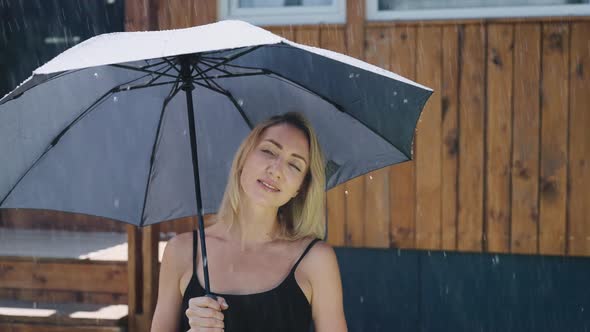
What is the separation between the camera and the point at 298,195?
115 inches

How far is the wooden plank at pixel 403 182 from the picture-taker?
4742 mm

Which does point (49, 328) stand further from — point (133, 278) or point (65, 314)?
point (133, 278)

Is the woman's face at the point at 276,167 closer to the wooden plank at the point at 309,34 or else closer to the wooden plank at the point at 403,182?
the wooden plank at the point at 403,182

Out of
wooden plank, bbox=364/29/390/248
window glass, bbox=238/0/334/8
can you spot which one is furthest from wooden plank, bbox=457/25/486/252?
window glass, bbox=238/0/334/8

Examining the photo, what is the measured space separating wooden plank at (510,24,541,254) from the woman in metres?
2.17

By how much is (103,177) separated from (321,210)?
0.84m

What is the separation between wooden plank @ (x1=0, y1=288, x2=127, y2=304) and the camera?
16.2 ft

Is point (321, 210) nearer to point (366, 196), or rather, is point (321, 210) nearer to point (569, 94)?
point (366, 196)

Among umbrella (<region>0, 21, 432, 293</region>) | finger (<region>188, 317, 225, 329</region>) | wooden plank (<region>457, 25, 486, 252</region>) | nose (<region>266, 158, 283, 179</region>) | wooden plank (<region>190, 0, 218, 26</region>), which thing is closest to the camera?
finger (<region>188, 317, 225, 329</region>)

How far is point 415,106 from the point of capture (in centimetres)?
255

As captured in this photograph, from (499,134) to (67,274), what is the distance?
2935 mm

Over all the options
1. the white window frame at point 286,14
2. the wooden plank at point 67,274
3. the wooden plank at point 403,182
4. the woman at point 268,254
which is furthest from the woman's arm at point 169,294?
the white window frame at point 286,14

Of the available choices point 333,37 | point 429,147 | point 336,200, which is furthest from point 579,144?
Result: point 333,37

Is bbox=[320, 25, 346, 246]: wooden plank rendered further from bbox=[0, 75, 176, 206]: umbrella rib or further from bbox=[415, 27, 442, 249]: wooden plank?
bbox=[0, 75, 176, 206]: umbrella rib
